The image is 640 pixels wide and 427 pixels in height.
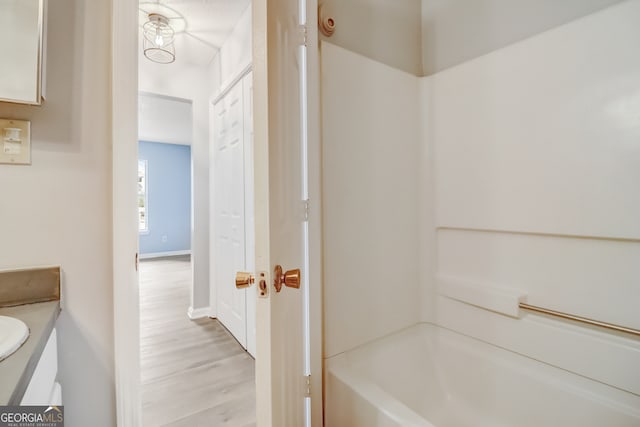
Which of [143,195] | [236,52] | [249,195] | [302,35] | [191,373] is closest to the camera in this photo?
[302,35]

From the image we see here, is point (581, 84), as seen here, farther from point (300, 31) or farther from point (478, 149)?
point (300, 31)

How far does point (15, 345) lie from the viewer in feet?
2.15

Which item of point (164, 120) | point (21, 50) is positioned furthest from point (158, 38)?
point (164, 120)

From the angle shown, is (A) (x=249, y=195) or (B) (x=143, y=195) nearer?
(A) (x=249, y=195)

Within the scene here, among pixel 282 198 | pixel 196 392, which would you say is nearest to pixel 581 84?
pixel 282 198

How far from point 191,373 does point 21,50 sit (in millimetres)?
1957

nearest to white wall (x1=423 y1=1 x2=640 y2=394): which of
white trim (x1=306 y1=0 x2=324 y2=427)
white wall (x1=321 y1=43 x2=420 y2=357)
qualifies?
white wall (x1=321 y1=43 x2=420 y2=357)

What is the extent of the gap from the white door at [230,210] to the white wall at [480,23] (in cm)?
150

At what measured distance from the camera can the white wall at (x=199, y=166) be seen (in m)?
2.97

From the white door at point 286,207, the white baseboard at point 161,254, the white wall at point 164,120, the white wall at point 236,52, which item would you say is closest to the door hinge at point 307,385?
the white door at point 286,207

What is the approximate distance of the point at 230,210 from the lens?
8.50 feet

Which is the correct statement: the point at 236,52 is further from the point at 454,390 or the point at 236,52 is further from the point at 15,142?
the point at 454,390

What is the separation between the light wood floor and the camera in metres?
1.58

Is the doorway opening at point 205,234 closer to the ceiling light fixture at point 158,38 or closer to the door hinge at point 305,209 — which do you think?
the ceiling light fixture at point 158,38
